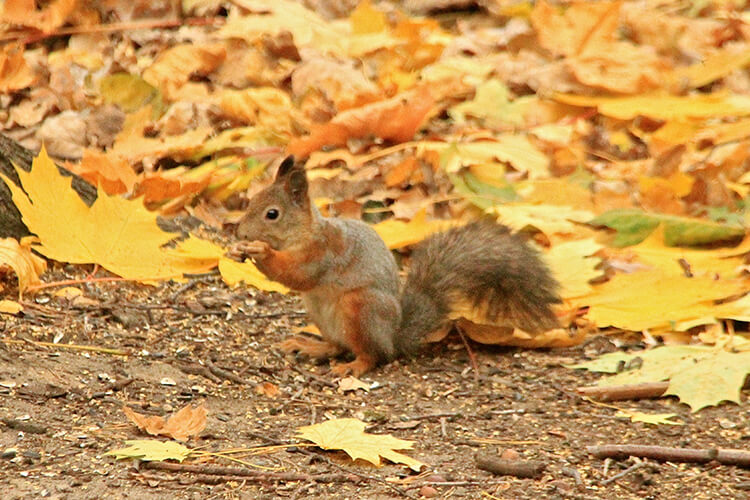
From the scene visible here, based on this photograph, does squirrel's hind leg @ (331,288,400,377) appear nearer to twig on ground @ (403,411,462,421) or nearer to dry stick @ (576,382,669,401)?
twig on ground @ (403,411,462,421)

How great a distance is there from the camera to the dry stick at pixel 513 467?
219 centimetres

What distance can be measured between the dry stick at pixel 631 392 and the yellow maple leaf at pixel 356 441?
646mm

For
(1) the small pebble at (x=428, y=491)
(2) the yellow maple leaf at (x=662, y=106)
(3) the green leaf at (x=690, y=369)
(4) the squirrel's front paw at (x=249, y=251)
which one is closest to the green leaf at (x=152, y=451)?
(1) the small pebble at (x=428, y=491)

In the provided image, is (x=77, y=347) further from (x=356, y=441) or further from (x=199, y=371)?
(x=356, y=441)

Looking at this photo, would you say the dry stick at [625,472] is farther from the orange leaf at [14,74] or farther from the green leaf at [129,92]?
the orange leaf at [14,74]

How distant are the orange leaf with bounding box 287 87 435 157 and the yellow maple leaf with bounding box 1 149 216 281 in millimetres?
1128

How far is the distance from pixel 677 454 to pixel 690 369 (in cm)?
52

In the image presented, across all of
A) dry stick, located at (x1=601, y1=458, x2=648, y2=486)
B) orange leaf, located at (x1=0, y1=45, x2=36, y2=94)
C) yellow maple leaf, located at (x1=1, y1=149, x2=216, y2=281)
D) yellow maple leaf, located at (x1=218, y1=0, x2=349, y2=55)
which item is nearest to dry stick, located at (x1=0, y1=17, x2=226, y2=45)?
yellow maple leaf, located at (x1=218, y1=0, x2=349, y2=55)

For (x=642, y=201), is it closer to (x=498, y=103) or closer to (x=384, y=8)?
(x=498, y=103)

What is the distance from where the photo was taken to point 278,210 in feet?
9.76

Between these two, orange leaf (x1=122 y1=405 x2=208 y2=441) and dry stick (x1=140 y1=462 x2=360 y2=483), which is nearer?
dry stick (x1=140 y1=462 x2=360 y2=483)

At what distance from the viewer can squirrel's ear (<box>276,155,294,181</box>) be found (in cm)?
291

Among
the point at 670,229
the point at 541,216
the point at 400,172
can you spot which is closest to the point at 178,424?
the point at 541,216

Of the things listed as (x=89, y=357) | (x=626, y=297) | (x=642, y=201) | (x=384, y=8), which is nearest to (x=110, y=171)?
(x=89, y=357)
